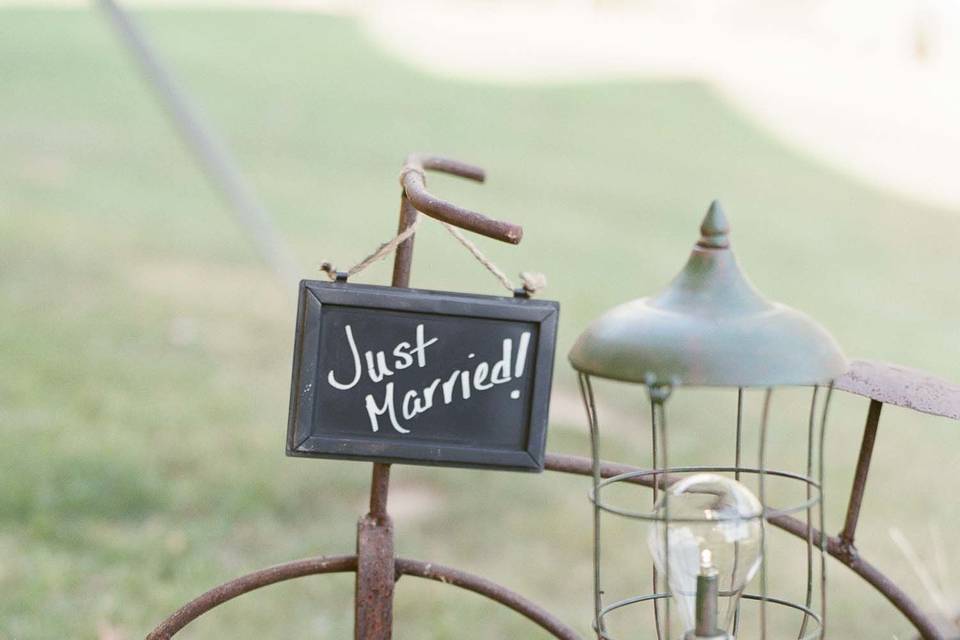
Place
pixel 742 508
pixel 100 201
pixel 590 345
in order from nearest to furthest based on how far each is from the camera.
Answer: pixel 590 345
pixel 742 508
pixel 100 201

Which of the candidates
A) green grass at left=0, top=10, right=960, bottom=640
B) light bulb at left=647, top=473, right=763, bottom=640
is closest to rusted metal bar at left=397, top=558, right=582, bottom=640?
light bulb at left=647, top=473, right=763, bottom=640

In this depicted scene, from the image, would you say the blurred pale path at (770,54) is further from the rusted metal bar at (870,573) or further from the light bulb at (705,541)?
the light bulb at (705,541)

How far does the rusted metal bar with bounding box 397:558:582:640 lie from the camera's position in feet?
4.33

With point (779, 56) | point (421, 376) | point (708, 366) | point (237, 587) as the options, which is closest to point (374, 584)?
point (237, 587)

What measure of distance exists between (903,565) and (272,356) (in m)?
2.39

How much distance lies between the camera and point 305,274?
5445 millimetres

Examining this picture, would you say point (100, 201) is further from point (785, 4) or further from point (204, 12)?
point (785, 4)

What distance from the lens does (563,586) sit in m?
3.08

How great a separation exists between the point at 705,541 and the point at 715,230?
0.29 m

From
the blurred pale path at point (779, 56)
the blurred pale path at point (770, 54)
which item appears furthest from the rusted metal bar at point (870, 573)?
the blurred pale path at point (779, 56)

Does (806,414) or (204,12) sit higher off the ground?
(204,12)

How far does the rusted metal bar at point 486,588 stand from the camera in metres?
1.32

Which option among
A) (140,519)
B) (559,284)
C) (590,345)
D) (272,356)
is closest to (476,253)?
(590,345)

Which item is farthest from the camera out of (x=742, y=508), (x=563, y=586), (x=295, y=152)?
(x=295, y=152)
